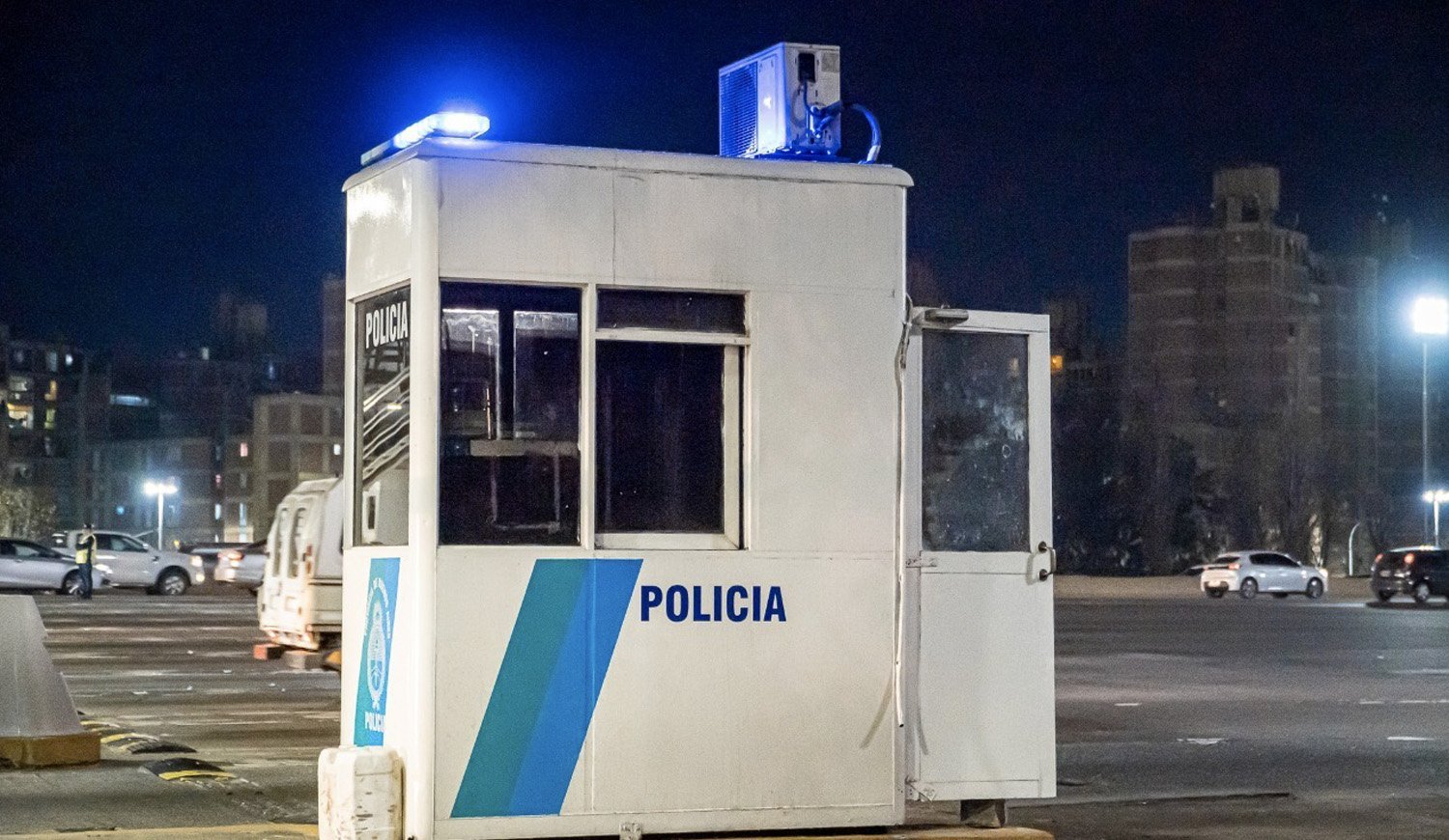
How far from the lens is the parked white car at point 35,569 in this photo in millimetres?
45344

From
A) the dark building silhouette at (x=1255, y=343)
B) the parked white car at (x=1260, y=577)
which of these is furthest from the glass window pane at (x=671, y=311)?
the dark building silhouette at (x=1255, y=343)

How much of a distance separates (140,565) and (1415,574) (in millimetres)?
32707

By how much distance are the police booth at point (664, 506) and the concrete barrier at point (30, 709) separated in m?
5.64

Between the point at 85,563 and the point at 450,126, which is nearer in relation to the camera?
the point at 450,126

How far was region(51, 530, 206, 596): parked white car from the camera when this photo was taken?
49.0 meters

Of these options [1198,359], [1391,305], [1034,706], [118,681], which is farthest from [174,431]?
[1034,706]

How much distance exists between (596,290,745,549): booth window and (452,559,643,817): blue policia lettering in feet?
0.75

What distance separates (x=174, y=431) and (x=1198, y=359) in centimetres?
9659

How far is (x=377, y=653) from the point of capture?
7.68 meters

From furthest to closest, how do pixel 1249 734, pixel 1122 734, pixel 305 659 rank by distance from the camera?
pixel 305 659 → pixel 1249 734 → pixel 1122 734

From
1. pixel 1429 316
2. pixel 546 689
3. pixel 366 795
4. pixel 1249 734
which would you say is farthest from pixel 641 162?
pixel 1429 316

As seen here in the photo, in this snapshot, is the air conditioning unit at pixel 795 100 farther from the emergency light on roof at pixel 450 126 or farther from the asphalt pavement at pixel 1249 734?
the asphalt pavement at pixel 1249 734

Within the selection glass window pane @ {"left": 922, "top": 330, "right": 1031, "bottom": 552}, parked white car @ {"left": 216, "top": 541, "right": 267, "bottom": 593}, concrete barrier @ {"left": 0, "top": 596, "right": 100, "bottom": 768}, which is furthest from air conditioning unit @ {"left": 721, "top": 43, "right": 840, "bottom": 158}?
parked white car @ {"left": 216, "top": 541, "right": 267, "bottom": 593}

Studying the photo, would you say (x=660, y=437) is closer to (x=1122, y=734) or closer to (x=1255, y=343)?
(x=1122, y=734)
